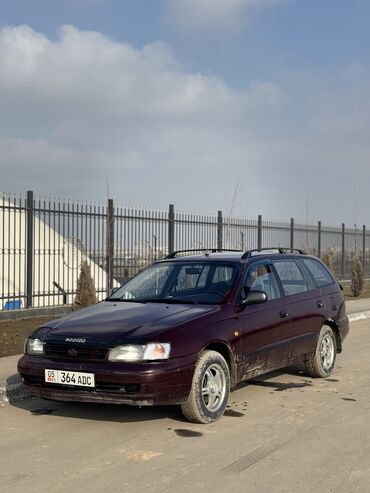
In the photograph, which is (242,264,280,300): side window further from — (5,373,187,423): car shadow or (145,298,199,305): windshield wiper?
(5,373,187,423): car shadow

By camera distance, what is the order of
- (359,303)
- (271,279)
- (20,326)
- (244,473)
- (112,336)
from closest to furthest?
(244,473) → (112,336) → (271,279) → (20,326) → (359,303)

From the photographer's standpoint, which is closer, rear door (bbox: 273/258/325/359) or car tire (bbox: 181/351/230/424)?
car tire (bbox: 181/351/230/424)

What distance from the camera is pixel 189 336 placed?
5660mm

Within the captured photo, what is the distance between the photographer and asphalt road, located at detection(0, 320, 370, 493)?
4293mm

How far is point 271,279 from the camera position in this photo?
286 inches

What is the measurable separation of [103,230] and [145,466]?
11266 millimetres

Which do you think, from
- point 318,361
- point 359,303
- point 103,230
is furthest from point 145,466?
point 359,303

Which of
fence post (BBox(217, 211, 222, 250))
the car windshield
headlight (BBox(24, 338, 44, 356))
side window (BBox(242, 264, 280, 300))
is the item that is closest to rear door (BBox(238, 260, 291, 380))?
side window (BBox(242, 264, 280, 300))

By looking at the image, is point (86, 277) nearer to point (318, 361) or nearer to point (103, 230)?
point (103, 230)

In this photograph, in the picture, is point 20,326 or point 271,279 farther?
point 20,326

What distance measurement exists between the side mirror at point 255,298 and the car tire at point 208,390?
0.74 meters

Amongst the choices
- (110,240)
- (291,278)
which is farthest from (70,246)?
(291,278)

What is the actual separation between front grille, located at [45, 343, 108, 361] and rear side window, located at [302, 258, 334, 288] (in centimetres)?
364

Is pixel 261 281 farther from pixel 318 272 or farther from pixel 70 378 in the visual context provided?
pixel 70 378
